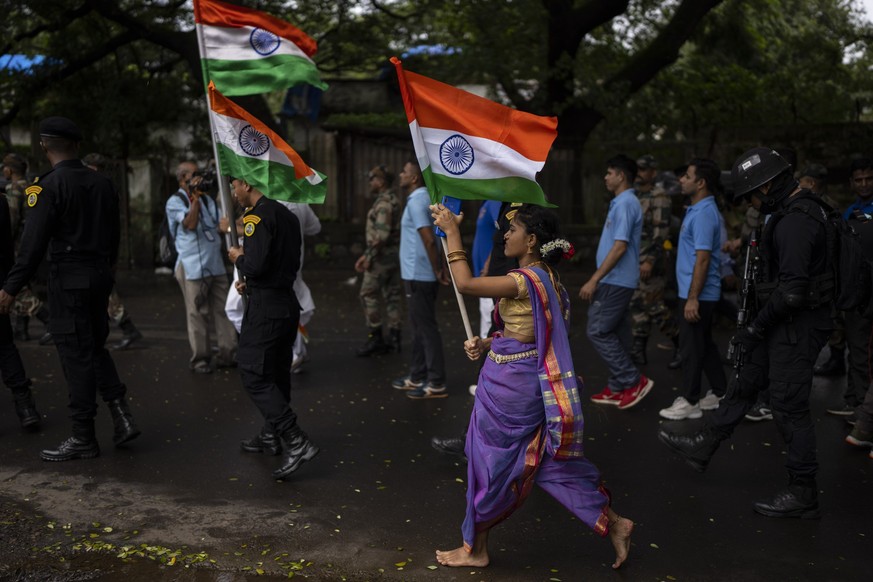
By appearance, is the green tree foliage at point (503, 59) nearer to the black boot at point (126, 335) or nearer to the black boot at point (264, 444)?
the black boot at point (126, 335)

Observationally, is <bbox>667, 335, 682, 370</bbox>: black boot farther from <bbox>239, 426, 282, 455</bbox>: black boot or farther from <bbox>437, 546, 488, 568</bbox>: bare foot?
<bbox>437, 546, 488, 568</bbox>: bare foot

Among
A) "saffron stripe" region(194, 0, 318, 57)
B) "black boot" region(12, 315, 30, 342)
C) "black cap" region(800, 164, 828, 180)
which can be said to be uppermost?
"saffron stripe" region(194, 0, 318, 57)

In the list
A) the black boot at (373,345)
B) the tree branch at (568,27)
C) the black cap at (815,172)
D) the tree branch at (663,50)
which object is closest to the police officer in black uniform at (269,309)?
the black boot at (373,345)

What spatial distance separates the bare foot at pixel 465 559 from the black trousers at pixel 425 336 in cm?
346

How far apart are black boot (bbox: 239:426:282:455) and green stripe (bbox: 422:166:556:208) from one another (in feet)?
7.75

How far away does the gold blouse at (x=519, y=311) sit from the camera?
15.3 ft

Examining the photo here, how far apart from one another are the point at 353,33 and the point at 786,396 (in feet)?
42.5

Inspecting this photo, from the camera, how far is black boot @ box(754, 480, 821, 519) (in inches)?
216

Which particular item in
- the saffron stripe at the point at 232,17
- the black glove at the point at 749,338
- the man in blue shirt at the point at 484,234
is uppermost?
the saffron stripe at the point at 232,17

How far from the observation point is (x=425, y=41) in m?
16.7

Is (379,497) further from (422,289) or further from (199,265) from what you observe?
(199,265)

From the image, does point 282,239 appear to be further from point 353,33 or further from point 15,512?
point 353,33

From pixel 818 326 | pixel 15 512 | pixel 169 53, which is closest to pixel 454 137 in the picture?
pixel 818 326

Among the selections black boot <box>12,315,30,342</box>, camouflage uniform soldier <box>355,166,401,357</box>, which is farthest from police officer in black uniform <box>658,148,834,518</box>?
black boot <box>12,315,30,342</box>
